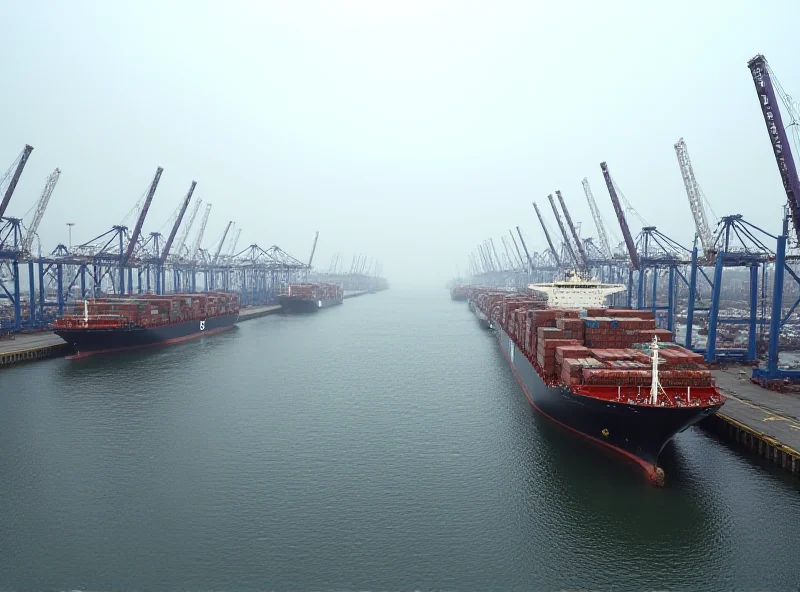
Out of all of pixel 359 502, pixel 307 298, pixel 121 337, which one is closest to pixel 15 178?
pixel 121 337

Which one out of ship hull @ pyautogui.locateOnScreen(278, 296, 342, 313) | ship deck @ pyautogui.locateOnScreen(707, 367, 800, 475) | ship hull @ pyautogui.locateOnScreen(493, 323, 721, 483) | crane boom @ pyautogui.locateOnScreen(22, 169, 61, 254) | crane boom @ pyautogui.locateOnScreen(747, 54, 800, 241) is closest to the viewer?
ship hull @ pyautogui.locateOnScreen(493, 323, 721, 483)

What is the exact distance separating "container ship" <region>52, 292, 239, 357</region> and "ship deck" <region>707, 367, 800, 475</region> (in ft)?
190

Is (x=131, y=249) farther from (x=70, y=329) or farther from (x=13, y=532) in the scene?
(x=13, y=532)

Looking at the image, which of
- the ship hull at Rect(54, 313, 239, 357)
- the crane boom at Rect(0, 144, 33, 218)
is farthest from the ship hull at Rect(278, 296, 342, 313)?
the crane boom at Rect(0, 144, 33, 218)

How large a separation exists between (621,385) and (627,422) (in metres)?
1.97

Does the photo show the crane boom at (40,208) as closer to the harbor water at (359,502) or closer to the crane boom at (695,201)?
the harbor water at (359,502)

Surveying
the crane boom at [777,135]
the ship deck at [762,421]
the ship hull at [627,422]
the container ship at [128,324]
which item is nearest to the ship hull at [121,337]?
the container ship at [128,324]

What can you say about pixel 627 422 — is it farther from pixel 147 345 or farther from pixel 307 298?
pixel 307 298

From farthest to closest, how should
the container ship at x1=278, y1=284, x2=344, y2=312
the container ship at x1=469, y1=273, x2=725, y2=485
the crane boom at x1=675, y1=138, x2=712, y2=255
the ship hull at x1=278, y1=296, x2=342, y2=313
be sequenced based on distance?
the container ship at x1=278, y1=284, x2=344, y2=312 < the ship hull at x1=278, y1=296, x2=342, y2=313 < the crane boom at x1=675, y1=138, x2=712, y2=255 < the container ship at x1=469, y1=273, x2=725, y2=485

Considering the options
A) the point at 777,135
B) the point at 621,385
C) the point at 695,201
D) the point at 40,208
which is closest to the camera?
the point at 621,385

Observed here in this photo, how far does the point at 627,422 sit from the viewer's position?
2491 cm

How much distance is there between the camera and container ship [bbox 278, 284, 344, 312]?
132 metres

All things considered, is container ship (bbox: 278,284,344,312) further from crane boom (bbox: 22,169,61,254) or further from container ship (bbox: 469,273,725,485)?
container ship (bbox: 469,273,725,485)

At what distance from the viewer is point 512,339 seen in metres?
54.0
